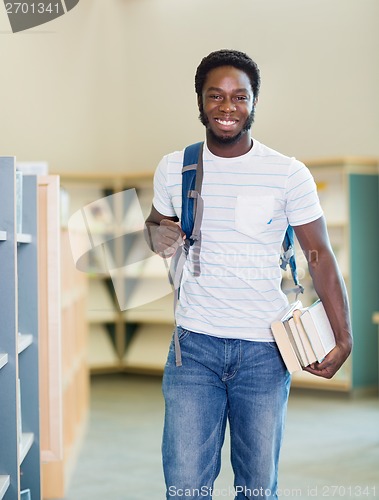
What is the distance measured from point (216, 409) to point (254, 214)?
1.63ft

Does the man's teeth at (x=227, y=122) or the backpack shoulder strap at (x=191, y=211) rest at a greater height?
the man's teeth at (x=227, y=122)

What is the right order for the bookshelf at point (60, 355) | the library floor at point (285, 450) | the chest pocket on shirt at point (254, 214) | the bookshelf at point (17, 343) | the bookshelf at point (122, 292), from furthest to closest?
the bookshelf at point (122, 292)
the library floor at point (285, 450)
the bookshelf at point (60, 355)
the bookshelf at point (17, 343)
the chest pocket on shirt at point (254, 214)

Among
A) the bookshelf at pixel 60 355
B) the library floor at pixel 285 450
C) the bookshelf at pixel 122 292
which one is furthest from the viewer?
the bookshelf at pixel 122 292

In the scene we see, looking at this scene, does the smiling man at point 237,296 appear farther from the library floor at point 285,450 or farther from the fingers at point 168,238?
the library floor at point 285,450

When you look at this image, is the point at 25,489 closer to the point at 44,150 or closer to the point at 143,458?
the point at 143,458

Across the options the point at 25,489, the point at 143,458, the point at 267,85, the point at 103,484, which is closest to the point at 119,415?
the point at 143,458

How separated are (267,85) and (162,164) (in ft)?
17.1

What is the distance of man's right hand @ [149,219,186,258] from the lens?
6.64 feet

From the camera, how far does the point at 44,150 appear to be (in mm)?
7398

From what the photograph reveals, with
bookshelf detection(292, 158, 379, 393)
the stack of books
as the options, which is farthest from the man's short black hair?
bookshelf detection(292, 158, 379, 393)

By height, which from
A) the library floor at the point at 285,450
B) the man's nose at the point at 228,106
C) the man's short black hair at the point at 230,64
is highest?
the man's short black hair at the point at 230,64

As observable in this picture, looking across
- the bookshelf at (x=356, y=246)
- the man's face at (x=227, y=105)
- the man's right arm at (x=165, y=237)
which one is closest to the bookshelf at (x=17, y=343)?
the man's right arm at (x=165, y=237)

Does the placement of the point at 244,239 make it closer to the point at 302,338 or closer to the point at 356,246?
the point at 302,338

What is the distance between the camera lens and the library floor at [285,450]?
3.68m
